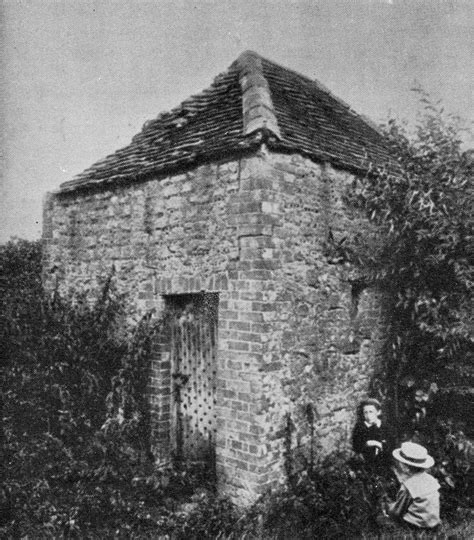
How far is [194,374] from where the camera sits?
5.50m

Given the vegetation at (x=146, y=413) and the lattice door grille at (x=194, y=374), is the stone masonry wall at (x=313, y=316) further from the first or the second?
the lattice door grille at (x=194, y=374)

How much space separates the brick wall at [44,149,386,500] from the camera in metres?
4.54

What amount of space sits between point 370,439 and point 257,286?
8.44 ft

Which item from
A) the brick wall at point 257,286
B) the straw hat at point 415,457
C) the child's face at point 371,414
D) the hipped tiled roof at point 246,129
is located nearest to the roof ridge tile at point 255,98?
the hipped tiled roof at point 246,129

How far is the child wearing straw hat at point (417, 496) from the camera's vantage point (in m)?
3.86

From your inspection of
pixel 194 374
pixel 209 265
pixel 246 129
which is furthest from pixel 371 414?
pixel 246 129

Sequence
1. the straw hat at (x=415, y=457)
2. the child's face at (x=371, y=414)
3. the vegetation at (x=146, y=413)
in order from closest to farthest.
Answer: the straw hat at (x=415, y=457)
the vegetation at (x=146, y=413)
the child's face at (x=371, y=414)

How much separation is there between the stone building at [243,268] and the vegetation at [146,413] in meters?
0.28

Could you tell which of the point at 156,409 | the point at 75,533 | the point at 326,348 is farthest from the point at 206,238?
the point at 75,533

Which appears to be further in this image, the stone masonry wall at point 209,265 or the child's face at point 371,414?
the child's face at point 371,414

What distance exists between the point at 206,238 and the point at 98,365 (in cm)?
232

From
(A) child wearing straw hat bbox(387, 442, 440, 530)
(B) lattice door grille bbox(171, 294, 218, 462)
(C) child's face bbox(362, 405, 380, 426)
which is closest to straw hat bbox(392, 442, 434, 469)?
(A) child wearing straw hat bbox(387, 442, 440, 530)

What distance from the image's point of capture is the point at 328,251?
5340mm

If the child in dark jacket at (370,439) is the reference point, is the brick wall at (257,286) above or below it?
above
